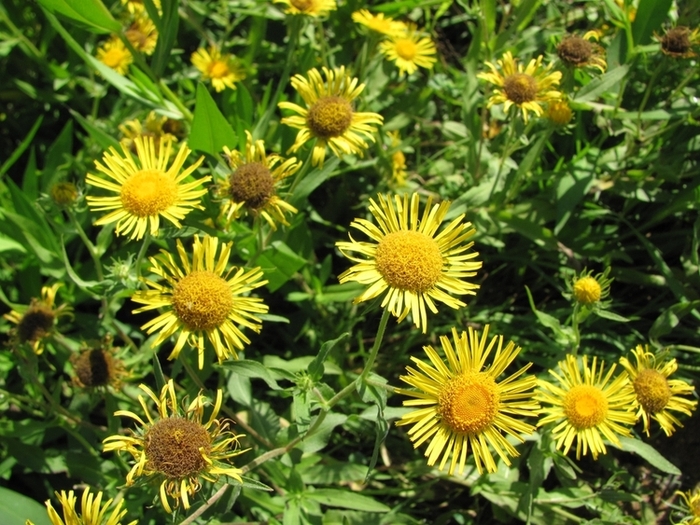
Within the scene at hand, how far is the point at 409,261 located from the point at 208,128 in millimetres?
1134

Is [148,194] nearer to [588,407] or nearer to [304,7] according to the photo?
[304,7]

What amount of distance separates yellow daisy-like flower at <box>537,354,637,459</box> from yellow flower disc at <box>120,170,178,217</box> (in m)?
1.64

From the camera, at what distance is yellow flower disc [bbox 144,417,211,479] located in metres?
2.08

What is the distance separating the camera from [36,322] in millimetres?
2877

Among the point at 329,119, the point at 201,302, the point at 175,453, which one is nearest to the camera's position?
the point at 175,453

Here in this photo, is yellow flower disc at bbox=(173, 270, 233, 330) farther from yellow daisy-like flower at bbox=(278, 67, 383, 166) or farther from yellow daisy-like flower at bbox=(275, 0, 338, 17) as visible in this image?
yellow daisy-like flower at bbox=(275, 0, 338, 17)

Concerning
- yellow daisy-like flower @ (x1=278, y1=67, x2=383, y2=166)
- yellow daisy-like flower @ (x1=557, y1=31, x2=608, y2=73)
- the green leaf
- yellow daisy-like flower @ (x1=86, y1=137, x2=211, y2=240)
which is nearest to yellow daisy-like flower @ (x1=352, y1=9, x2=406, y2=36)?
yellow daisy-like flower @ (x1=278, y1=67, x2=383, y2=166)

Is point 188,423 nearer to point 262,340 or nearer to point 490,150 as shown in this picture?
point 262,340

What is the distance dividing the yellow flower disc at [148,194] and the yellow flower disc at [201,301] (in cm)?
32

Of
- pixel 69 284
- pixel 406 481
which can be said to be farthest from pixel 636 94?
pixel 69 284

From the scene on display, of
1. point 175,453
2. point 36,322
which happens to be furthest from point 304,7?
point 175,453

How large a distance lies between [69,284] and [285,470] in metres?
1.54

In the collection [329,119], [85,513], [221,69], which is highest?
[221,69]

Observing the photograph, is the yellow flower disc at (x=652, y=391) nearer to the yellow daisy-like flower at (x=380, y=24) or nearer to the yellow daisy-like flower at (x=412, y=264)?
the yellow daisy-like flower at (x=412, y=264)
